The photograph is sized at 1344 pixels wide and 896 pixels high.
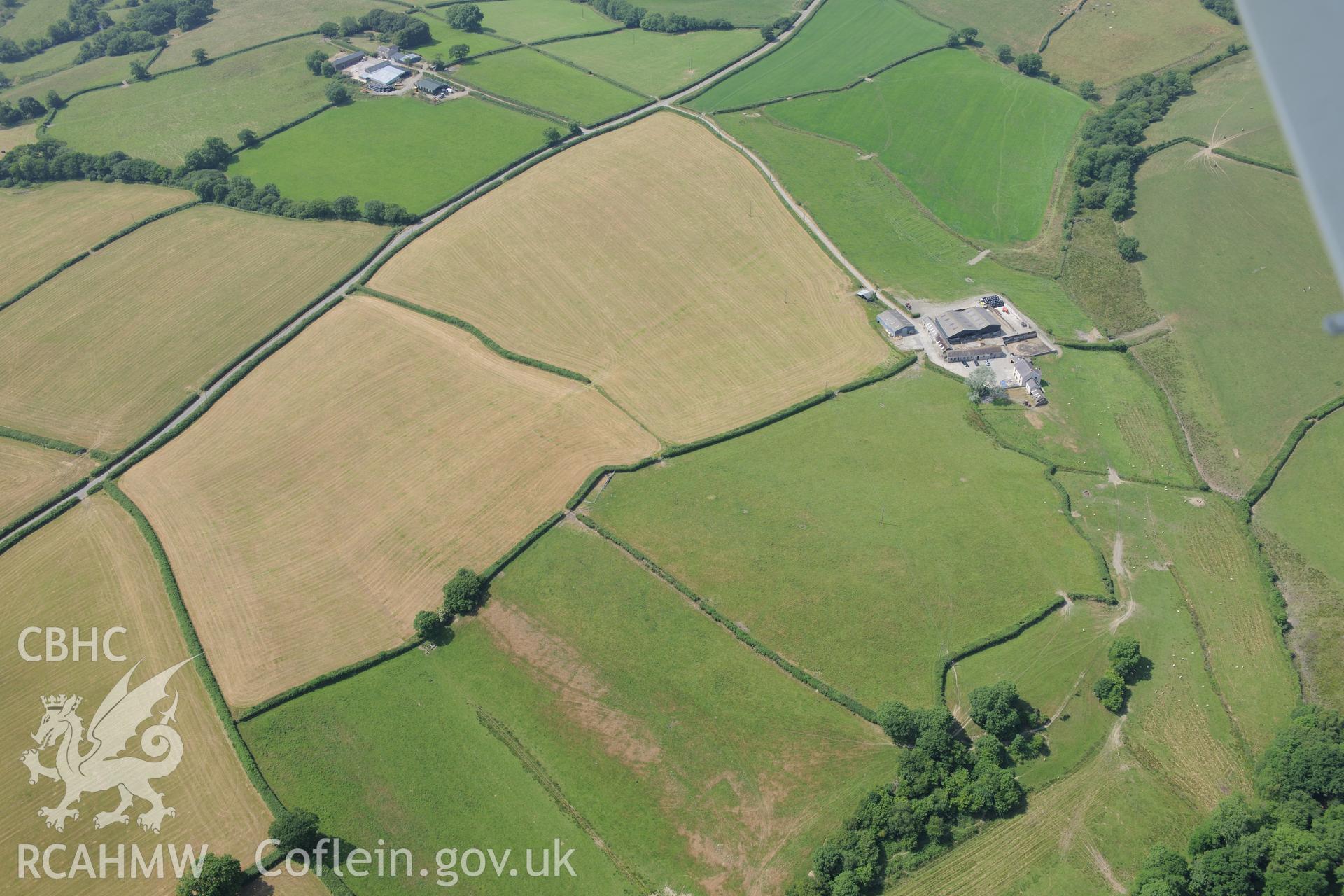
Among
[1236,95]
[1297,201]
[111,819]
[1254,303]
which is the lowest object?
[111,819]

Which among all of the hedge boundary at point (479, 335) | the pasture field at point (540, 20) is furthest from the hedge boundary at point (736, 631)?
the pasture field at point (540, 20)

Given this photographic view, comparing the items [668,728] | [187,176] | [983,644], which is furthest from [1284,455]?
[187,176]

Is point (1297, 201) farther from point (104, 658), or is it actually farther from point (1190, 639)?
point (104, 658)

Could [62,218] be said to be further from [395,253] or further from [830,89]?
[830,89]

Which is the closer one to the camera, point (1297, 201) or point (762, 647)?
point (762, 647)

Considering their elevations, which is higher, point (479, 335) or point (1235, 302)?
point (1235, 302)

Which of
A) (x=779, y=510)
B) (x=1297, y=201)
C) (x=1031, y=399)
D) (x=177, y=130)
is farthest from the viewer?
(x=177, y=130)

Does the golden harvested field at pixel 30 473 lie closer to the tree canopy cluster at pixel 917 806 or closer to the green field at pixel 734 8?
the tree canopy cluster at pixel 917 806

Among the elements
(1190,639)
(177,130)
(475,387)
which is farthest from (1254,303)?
(177,130)
